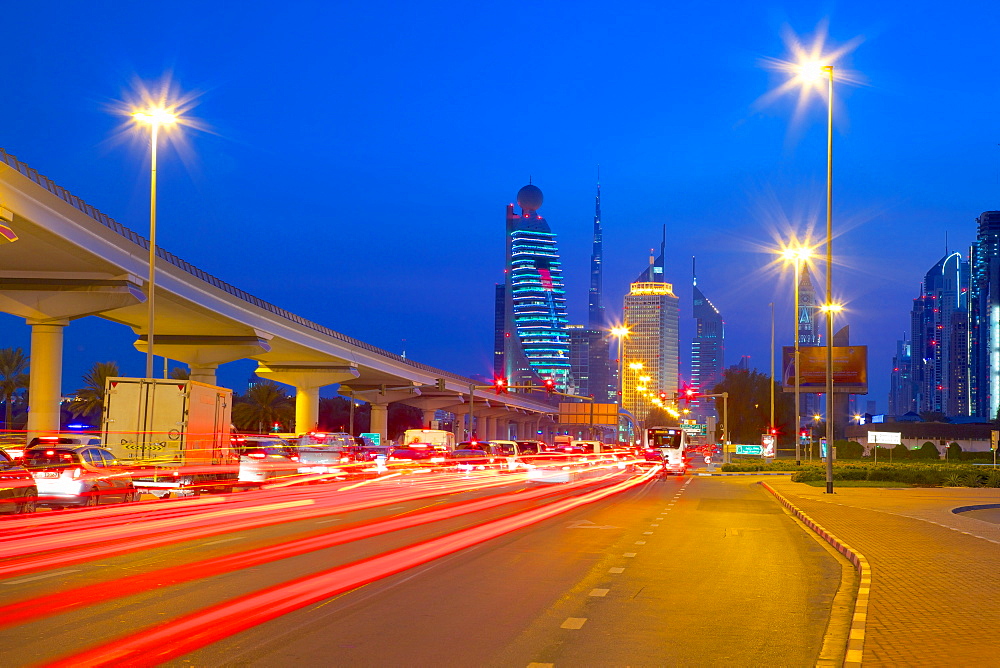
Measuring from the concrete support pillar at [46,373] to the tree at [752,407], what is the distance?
80724mm

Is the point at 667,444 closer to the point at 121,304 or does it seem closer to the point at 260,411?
the point at 121,304

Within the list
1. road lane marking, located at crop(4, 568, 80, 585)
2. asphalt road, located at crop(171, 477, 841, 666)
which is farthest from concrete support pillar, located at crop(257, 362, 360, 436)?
road lane marking, located at crop(4, 568, 80, 585)

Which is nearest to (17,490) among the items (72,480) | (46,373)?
(72,480)

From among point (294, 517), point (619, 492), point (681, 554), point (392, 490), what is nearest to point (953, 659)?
point (681, 554)

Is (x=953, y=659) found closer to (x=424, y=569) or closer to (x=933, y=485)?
(x=424, y=569)

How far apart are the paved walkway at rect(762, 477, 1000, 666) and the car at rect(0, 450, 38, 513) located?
1590 centimetres

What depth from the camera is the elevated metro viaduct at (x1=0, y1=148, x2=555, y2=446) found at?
137 ft

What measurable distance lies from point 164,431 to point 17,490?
872 centimetres

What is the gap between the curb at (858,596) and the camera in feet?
27.9

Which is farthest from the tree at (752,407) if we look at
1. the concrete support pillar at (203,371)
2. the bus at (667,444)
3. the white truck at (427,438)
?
the concrete support pillar at (203,371)

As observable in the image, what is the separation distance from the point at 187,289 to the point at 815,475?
33050 mm

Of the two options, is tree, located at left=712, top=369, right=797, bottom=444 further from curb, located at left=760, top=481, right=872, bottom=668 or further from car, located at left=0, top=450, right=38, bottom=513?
car, located at left=0, top=450, right=38, bottom=513

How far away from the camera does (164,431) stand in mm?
31000

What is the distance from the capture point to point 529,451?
180 ft
